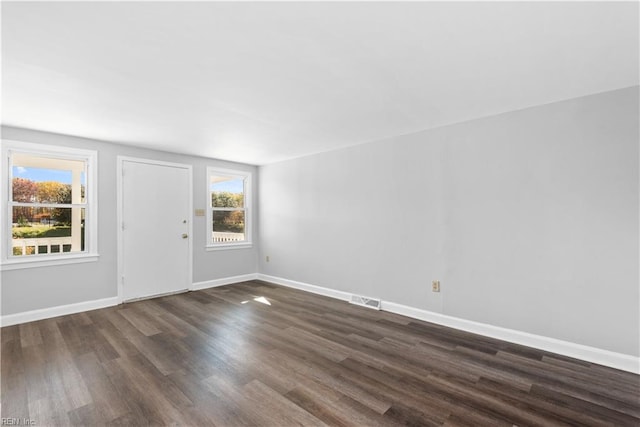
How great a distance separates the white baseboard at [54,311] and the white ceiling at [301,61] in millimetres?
2235

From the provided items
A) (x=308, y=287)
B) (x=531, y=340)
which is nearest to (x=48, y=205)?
(x=308, y=287)

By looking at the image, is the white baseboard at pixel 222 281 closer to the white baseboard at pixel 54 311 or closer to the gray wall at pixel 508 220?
the white baseboard at pixel 54 311

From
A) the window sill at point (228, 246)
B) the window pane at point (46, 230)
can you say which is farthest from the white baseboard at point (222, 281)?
the window pane at point (46, 230)

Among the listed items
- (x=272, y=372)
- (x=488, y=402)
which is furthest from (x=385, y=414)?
(x=272, y=372)

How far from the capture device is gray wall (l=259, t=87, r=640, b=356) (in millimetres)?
2582

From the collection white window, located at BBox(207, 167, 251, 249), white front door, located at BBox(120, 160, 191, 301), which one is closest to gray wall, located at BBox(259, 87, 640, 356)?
white window, located at BBox(207, 167, 251, 249)

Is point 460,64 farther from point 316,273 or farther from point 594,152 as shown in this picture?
point 316,273

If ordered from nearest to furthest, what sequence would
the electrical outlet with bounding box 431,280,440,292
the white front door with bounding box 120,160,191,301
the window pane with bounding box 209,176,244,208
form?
the electrical outlet with bounding box 431,280,440,292, the white front door with bounding box 120,160,191,301, the window pane with bounding box 209,176,244,208

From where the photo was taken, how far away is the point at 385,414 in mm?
1935

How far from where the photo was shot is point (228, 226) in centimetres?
580

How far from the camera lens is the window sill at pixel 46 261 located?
353 cm

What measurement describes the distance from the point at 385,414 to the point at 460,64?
2.45 meters

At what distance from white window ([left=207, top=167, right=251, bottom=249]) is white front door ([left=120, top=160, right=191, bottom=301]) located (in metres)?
0.46

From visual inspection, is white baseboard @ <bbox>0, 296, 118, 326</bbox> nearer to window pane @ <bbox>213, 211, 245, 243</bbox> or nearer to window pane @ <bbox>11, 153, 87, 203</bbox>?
window pane @ <bbox>11, 153, 87, 203</bbox>
